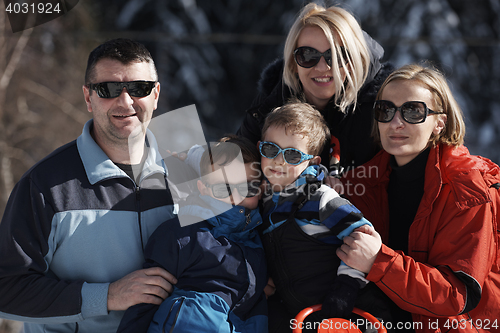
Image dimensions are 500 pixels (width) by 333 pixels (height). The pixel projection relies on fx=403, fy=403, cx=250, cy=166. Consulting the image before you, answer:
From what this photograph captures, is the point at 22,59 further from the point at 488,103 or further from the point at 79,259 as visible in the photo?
the point at 488,103

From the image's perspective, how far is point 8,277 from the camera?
186 cm

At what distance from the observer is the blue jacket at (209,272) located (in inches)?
69.8

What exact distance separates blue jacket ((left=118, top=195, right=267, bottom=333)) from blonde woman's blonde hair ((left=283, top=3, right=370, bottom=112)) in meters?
1.01

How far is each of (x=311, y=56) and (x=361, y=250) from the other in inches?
Answer: 49.5

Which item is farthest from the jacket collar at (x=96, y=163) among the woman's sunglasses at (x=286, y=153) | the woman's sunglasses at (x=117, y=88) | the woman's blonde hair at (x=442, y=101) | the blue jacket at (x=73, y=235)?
the woman's blonde hair at (x=442, y=101)

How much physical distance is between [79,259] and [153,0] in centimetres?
480

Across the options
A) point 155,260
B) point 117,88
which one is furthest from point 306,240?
point 117,88

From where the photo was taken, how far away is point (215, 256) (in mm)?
1879

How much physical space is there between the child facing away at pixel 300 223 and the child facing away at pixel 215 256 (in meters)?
0.09

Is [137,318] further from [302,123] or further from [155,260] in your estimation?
[302,123]

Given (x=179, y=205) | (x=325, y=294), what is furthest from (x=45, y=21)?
(x=325, y=294)

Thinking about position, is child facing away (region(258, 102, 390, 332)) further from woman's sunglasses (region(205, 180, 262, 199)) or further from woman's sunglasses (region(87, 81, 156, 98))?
woman's sunglasses (region(87, 81, 156, 98))

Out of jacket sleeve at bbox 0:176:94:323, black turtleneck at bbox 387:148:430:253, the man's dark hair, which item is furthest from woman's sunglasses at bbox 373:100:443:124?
jacket sleeve at bbox 0:176:94:323

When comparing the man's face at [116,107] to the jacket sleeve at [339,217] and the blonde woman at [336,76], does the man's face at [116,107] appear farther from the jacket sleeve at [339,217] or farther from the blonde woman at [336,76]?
the jacket sleeve at [339,217]
